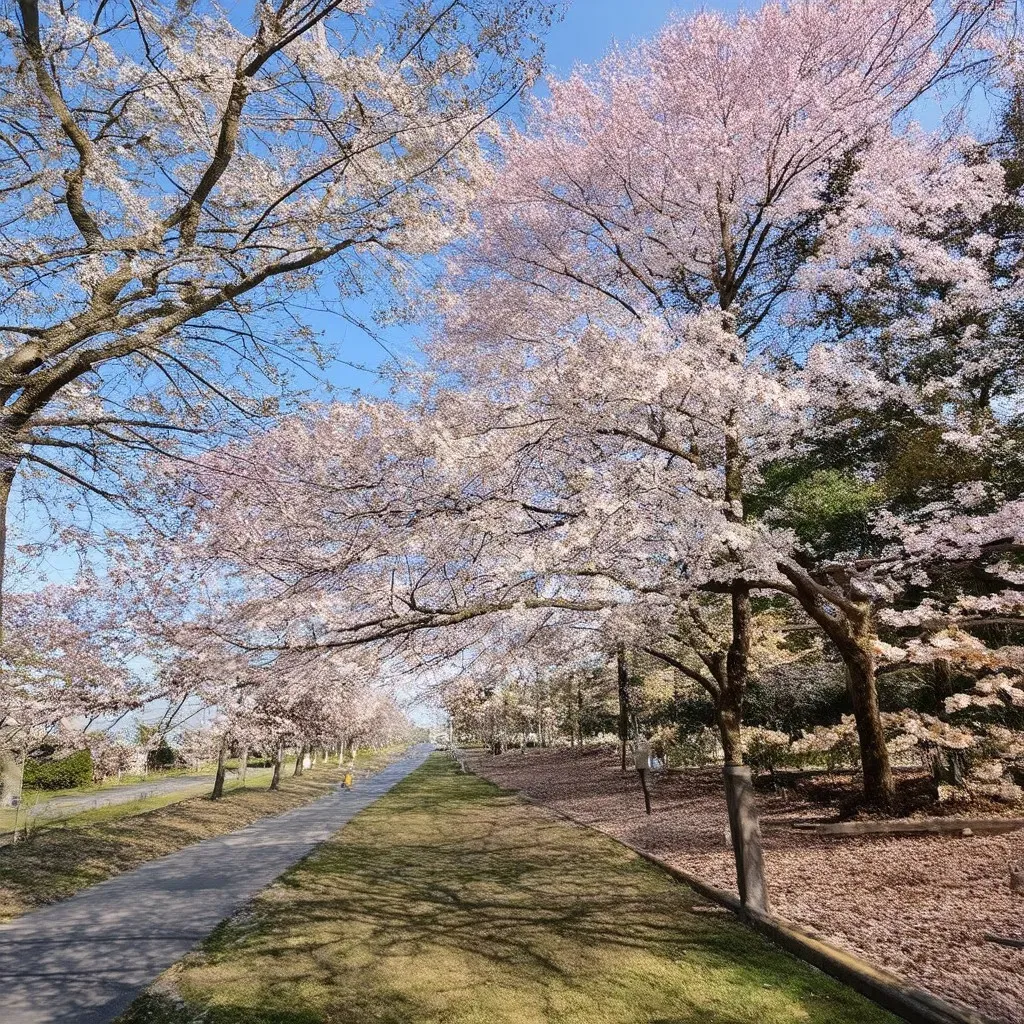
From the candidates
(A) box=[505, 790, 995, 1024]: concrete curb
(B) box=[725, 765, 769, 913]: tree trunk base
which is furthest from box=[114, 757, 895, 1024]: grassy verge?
(B) box=[725, 765, 769, 913]: tree trunk base

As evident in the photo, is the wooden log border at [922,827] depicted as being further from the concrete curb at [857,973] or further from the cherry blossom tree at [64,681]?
the cherry blossom tree at [64,681]

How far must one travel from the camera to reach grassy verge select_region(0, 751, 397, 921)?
27.7ft

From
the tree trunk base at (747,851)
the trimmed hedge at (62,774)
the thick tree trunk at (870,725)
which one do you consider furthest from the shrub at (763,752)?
the trimmed hedge at (62,774)

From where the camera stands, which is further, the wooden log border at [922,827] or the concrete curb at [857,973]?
the wooden log border at [922,827]

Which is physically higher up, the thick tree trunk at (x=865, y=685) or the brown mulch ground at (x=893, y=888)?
the thick tree trunk at (x=865, y=685)

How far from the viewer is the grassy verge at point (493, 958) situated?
172 inches

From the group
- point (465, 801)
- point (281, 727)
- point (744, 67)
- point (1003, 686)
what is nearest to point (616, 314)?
point (744, 67)

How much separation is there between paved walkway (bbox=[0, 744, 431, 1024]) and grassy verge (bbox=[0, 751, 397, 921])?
0.40 metres

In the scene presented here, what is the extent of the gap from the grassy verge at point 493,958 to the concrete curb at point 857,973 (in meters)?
0.12

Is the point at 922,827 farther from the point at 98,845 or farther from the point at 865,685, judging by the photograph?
the point at 98,845

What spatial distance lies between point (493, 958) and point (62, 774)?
3453cm

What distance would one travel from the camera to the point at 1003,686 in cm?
807

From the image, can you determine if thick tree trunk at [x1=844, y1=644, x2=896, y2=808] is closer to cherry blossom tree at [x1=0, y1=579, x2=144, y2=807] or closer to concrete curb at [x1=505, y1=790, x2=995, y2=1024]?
concrete curb at [x1=505, y1=790, x2=995, y2=1024]

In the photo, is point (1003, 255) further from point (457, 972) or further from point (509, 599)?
point (457, 972)
